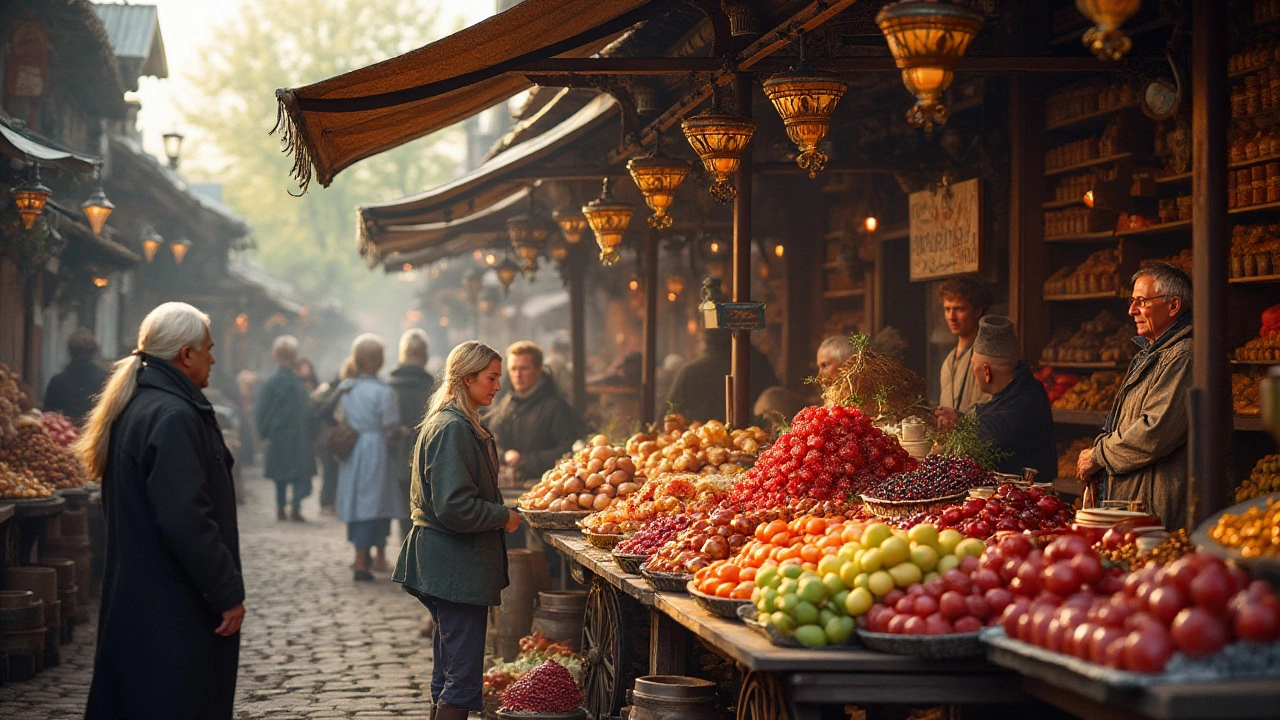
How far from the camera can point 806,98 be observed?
20.6ft

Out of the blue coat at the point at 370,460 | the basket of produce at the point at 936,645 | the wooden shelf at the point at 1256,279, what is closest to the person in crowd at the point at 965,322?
the wooden shelf at the point at 1256,279

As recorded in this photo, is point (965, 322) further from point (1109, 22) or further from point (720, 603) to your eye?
point (1109, 22)

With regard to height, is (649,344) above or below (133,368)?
above

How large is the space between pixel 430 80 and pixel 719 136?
1.52 metres

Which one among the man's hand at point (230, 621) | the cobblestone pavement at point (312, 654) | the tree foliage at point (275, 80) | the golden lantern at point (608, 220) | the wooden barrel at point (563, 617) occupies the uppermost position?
the tree foliage at point (275, 80)

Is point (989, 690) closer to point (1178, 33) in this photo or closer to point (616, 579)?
point (616, 579)

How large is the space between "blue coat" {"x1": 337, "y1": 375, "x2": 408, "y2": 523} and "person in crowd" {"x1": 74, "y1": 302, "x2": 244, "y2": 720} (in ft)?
27.1

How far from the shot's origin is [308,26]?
56.3m

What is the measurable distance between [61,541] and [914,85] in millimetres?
8892

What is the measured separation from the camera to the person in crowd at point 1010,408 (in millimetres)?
7348

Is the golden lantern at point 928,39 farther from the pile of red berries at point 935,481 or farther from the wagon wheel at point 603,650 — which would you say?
the wagon wheel at point 603,650

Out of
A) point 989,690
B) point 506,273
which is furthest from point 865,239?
point 989,690

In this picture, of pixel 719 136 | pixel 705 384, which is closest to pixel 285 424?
pixel 705 384

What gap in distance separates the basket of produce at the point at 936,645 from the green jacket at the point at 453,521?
2723 millimetres
